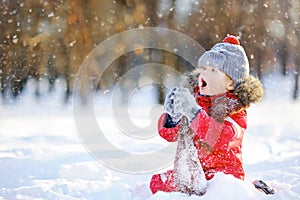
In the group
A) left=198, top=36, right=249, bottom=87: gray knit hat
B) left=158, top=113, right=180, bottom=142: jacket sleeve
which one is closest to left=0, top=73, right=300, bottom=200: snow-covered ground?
left=158, top=113, right=180, bottom=142: jacket sleeve

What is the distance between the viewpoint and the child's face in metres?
2.14

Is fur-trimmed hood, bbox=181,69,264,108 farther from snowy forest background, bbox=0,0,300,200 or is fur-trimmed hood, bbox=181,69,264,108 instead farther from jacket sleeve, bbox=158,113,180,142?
snowy forest background, bbox=0,0,300,200

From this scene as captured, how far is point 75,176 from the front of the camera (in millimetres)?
3234

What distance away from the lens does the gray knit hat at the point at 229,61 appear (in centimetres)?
214

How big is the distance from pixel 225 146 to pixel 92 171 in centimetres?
152

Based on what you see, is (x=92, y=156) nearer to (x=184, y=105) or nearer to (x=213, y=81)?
(x=213, y=81)

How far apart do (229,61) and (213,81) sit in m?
0.12

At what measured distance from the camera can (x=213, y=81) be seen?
2139mm

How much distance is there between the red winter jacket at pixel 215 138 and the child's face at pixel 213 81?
0.13ft

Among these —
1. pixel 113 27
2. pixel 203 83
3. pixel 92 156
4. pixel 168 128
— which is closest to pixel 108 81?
pixel 113 27

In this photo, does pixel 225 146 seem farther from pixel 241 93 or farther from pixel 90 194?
pixel 90 194

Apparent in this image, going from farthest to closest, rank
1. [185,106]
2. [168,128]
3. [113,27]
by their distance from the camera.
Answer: [113,27] < [168,128] < [185,106]

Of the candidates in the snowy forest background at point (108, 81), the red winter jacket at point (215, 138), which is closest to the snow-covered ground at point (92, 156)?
the snowy forest background at point (108, 81)

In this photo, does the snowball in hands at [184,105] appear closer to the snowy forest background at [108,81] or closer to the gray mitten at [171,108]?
the gray mitten at [171,108]
